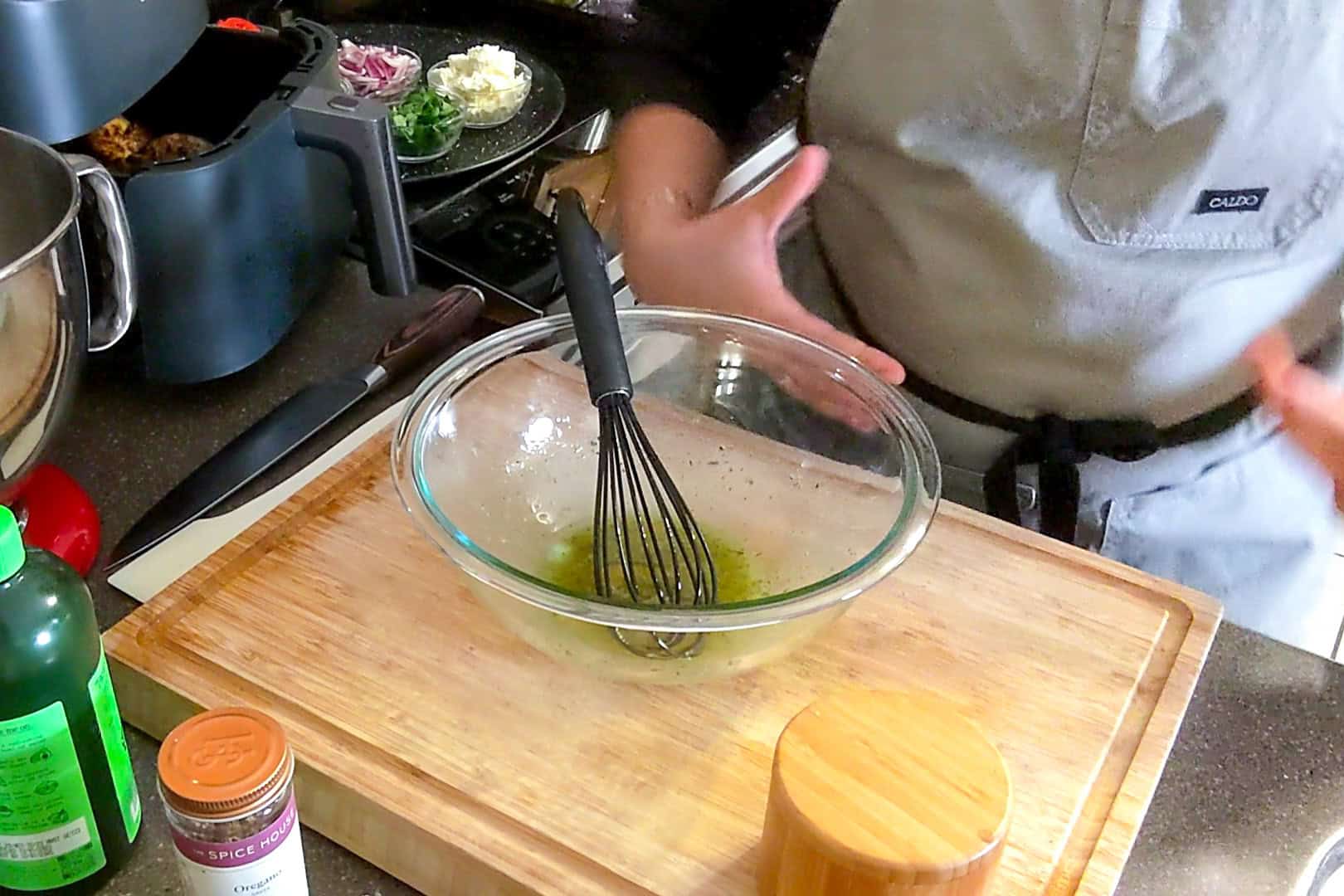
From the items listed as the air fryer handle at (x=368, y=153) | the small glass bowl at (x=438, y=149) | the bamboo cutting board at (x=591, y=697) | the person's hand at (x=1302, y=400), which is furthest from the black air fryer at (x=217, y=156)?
the person's hand at (x=1302, y=400)

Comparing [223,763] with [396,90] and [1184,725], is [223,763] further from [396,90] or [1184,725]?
[396,90]

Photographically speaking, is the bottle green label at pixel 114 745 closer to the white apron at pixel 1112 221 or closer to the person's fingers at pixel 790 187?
the person's fingers at pixel 790 187

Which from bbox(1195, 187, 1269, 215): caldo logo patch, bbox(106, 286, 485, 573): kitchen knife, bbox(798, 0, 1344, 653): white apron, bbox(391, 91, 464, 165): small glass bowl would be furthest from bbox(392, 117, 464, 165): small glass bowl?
bbox(1195, 187, 1269, 215): caldo logo patch

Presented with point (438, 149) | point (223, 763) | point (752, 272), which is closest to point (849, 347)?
point (752, 272)

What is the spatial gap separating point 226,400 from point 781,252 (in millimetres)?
355

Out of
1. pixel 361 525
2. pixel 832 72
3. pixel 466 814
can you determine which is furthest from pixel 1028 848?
pixel 832 72

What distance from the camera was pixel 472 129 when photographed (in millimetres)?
983

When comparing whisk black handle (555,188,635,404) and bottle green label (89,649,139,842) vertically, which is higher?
whisk black handle (555,188,635,404)

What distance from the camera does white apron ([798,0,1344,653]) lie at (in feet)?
2.05

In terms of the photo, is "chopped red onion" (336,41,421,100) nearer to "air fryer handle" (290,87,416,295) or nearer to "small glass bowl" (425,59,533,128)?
"small glass bowl" (425,59,533,128)

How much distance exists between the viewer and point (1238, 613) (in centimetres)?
77

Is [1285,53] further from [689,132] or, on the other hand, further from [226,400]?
[226,400]

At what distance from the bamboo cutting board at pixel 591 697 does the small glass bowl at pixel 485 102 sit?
447mm

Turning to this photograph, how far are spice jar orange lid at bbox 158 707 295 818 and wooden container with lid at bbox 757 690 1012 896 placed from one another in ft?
0.52
